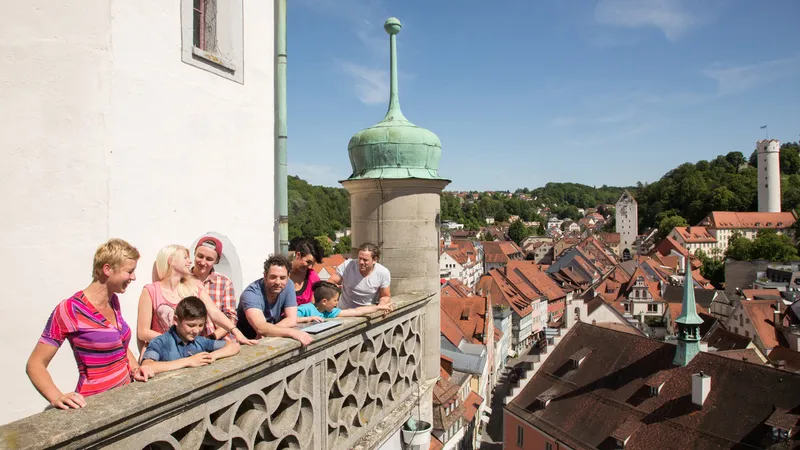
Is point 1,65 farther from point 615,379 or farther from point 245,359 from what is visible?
point 615,379

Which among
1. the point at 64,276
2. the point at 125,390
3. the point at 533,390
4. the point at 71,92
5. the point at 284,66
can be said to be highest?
the point at 284,66

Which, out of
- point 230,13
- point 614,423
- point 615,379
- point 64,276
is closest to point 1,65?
point 64,276

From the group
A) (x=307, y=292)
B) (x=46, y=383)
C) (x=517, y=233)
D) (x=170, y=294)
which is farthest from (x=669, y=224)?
(x=46, y=383)

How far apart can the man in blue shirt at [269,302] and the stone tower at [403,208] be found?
7.94ft

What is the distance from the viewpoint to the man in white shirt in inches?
222

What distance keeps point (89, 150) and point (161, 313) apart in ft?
4.56

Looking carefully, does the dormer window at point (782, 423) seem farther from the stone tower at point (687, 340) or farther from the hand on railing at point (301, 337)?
the hand on railing at point (301, 337)

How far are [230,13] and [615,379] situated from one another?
24.1 meters

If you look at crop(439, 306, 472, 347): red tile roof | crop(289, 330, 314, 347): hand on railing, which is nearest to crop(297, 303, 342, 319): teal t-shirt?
crop(289, 330, 314, 347): hand on railing

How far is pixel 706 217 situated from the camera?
422 feet

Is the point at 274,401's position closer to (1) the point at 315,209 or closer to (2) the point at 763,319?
(2) the point at 763,319

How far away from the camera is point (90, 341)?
3096 millimetres

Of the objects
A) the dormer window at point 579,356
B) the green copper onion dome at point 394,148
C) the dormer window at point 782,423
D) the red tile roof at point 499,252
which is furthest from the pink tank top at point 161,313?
the red tile roof at point 499,252

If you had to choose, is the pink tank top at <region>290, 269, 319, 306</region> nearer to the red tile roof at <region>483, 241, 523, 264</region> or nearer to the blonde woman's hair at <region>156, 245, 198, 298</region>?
the blonde woman's hair at <region>156, 245, 198, 298</region>
